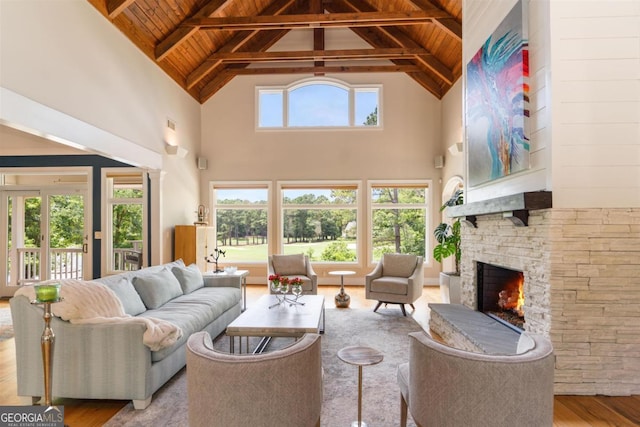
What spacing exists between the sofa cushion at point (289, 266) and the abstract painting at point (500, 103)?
303cm

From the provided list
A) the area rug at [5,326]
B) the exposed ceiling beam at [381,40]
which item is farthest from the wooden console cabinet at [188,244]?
the exposed ceiling beam at [381,40]

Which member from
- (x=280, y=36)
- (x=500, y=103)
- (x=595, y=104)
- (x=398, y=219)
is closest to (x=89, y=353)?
(x=500, y=103)

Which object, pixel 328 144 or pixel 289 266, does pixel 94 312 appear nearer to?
pixel 289 266

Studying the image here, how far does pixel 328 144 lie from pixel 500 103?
476 centimetres

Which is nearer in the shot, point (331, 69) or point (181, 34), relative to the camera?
point (181, 34)

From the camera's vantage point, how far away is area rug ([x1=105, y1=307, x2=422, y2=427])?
2.46m

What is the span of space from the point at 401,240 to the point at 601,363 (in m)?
5.30

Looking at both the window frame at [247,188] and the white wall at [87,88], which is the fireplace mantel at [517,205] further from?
the window frame at [247,188]

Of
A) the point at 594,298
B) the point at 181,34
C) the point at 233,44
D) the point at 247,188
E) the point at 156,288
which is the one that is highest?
the point at 233,44

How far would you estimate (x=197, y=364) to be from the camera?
168cm

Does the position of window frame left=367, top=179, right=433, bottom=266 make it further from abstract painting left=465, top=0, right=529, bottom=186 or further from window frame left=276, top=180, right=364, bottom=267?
abstract painting left=465, top=0, right=529, bottom=186

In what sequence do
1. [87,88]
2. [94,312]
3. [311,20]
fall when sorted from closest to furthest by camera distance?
1. [94,312]
2. [87,88]
3. [311,20]

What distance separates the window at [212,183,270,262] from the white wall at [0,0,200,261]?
139 centimetres

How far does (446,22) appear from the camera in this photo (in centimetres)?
570
